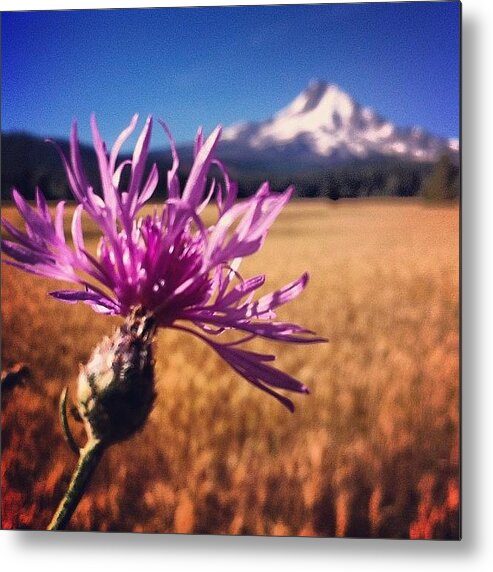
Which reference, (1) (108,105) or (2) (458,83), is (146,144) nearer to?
(1) (108,105)

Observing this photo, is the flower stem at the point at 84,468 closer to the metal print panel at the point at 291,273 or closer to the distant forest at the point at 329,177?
the metal print panel at the point at 291,273

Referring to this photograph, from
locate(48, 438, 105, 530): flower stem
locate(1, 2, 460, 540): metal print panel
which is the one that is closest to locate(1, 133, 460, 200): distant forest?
locate(1, 2, 460, 540): metal print panel

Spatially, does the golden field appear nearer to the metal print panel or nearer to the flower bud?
the metal print panel

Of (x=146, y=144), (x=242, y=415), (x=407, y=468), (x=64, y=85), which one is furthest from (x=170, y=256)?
(x=407, y=468)

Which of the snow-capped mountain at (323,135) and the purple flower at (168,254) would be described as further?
the snow-capped mountain at (323,135)

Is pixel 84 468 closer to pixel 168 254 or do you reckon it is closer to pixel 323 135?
pixel 168 254

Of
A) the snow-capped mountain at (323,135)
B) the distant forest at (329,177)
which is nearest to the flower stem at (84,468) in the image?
the distant forest at (329,177)
